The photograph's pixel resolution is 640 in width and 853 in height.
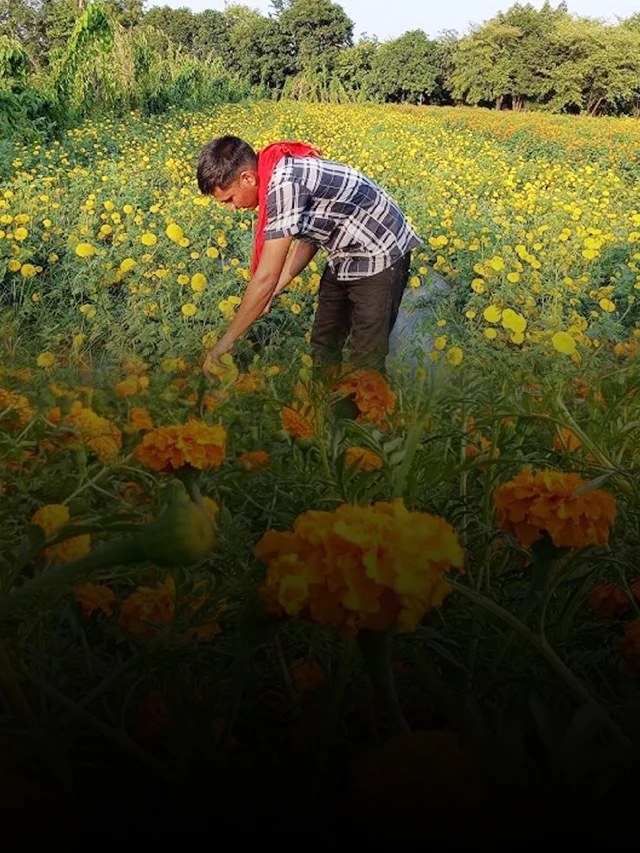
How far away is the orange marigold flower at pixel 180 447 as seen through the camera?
110 centimetres

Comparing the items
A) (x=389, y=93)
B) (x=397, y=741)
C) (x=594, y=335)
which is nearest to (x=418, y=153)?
(x=594, y=335)

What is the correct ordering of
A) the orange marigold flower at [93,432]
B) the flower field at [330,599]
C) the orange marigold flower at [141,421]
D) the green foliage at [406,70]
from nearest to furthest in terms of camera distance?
the flower field at [330,599] → the orange marigold flower at [93,432] → the orange marigold flower at [141,421] → the green foliage at [406,70]

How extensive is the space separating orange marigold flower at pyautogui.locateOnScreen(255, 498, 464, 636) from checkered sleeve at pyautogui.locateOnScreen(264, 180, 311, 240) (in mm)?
2523

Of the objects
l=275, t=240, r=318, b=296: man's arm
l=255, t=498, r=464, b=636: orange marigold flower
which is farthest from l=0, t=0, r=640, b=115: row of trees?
l=255, t=498, r=464, b=636: orange marigold flower

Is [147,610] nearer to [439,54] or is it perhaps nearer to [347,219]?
[347,219]

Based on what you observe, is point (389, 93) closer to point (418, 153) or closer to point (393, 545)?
point (418, 153)

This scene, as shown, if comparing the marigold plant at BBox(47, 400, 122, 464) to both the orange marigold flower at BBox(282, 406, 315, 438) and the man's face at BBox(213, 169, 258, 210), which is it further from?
the man's face at BBox(213, 169, 258, 210)

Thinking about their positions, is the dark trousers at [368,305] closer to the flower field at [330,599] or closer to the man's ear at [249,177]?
the man's ear at [249,177]

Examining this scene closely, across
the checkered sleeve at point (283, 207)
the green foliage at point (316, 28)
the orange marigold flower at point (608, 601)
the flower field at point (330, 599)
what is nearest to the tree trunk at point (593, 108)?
the green foliage at point (316, 28)

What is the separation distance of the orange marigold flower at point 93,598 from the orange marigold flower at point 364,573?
49cm

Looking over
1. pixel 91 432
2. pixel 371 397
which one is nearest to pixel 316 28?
pixel 371 397

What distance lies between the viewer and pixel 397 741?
18.1 inches

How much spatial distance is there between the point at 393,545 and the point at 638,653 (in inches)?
21.5

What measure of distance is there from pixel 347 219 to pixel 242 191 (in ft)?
1.43
